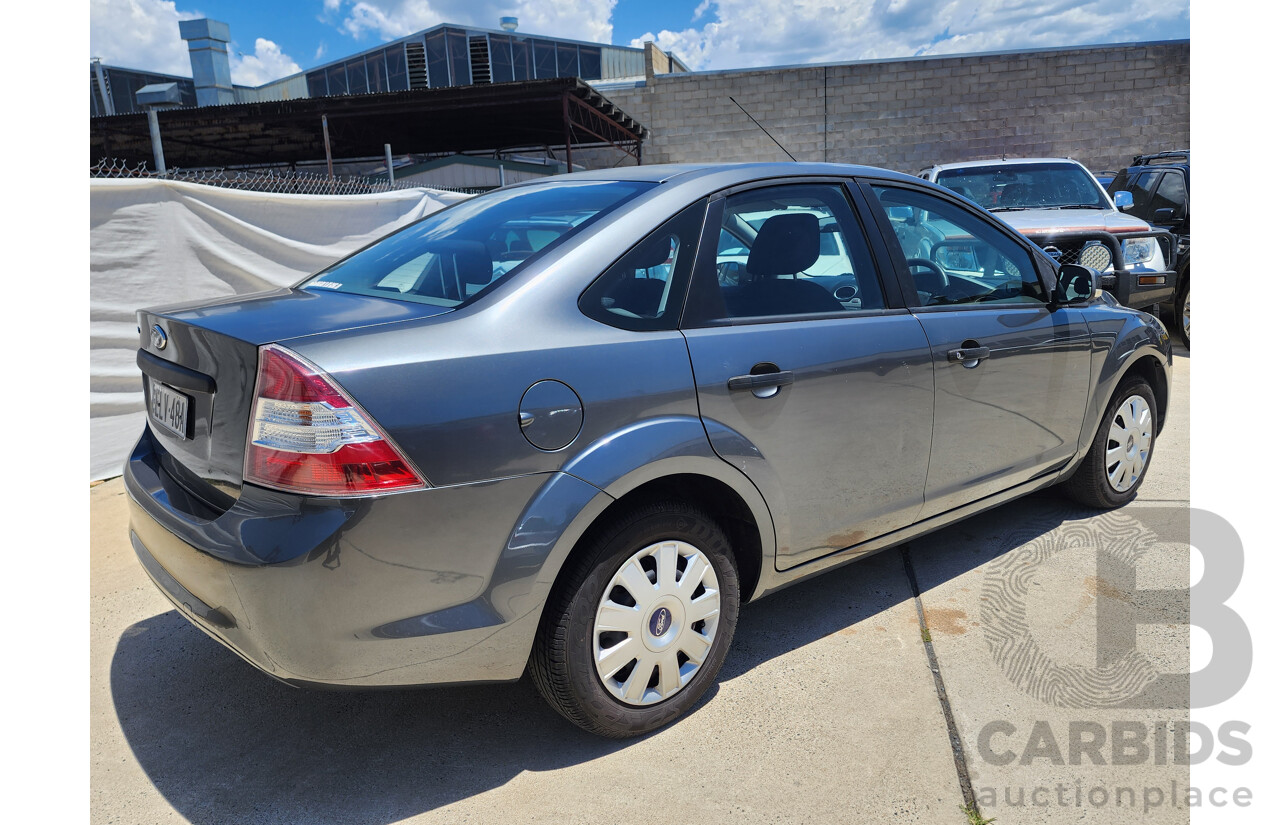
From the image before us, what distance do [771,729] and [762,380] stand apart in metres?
1.06

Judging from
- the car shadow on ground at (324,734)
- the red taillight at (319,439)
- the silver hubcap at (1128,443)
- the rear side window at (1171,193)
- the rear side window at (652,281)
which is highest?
the rear side window at (1171,193)

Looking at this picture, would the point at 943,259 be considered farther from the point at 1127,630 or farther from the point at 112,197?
the point at 112,197

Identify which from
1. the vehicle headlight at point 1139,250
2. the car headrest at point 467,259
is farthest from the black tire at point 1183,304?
the car headrest at point 467,259

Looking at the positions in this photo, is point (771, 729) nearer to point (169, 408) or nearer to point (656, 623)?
point (656, 623)

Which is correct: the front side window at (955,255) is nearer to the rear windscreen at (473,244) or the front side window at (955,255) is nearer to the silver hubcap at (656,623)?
the rear windscreen at (473,244)

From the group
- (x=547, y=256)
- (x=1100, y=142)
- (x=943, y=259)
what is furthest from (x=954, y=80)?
(x=547, y=256)

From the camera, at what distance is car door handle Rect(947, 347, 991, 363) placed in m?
3.12

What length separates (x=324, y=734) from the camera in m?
2.62

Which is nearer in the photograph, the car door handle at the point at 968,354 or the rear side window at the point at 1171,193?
the car door handle at the point at 968,354

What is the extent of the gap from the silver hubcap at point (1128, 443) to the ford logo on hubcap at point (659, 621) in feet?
8.81

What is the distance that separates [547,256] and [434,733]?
149 centimetres

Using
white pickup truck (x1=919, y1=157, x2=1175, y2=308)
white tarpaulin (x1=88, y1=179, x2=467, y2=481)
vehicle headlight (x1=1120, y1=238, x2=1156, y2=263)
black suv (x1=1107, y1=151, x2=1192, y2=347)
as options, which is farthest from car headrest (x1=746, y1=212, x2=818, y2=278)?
black suv (x1=1107, y1=151, x2=1192, y2=347)

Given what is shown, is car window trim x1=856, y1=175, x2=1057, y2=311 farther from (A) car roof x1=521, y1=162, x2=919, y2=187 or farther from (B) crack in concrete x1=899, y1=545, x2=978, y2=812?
(B) crack in concrete x1=899, y1=545, x2=978, y2=812

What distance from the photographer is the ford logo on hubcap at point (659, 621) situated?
2467 mm
